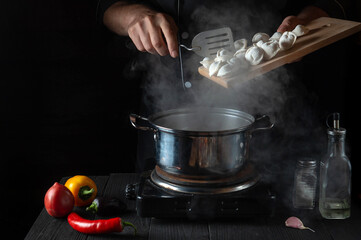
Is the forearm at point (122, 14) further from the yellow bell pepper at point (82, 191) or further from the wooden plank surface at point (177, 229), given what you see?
the wooden plank surface at point (177, 229)

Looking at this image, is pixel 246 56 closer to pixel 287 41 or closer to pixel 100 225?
pixel 287 41

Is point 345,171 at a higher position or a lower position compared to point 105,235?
higher

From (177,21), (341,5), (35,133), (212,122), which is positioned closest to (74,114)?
(35,133)

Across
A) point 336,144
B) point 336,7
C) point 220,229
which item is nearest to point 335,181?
point 336,144

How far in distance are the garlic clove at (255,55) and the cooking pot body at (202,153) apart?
241 mm

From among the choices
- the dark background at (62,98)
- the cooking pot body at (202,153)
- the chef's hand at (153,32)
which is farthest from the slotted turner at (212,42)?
the dark background at (62,98)

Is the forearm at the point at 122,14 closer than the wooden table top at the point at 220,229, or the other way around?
the wooden table top at the point at 220,229

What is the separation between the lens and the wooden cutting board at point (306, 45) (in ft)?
4.86

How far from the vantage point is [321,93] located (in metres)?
2.16

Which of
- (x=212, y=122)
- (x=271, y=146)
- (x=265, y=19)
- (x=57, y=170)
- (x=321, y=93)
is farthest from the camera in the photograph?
(x=57, y=170)

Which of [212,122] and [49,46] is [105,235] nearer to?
[212,122]

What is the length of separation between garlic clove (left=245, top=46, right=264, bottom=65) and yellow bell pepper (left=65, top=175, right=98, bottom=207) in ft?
2.20

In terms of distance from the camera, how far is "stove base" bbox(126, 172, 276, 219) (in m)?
1.38

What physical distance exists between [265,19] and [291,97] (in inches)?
13.8
